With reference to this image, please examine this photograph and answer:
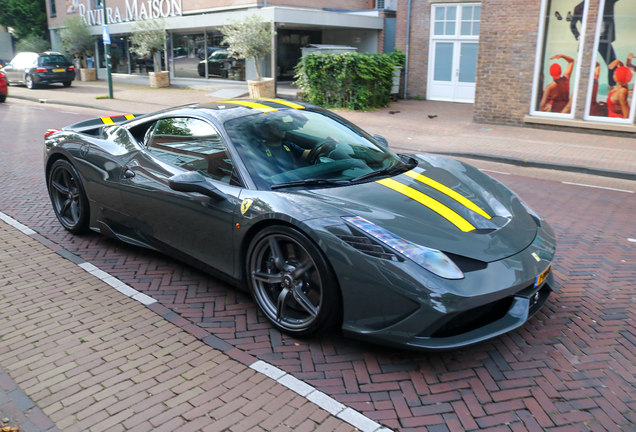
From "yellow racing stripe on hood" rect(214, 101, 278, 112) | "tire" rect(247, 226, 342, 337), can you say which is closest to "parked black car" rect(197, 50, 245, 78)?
"yellow racing stripe on hood" rect(214, 101, 278, 112)

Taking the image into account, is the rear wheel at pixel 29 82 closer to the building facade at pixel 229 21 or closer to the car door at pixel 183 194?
the building facade at pixel 229 21

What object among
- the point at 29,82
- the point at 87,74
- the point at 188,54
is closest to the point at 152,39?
the point at 188,54

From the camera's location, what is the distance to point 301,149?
406 centimetres

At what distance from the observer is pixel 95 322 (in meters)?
3.79

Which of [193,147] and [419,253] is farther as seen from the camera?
[193,147]

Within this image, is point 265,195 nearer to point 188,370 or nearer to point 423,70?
point 188,370

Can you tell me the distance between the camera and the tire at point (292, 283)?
3205 millimetres

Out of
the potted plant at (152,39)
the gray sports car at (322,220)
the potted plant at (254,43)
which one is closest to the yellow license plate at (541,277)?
the gray sports car at (322,220)

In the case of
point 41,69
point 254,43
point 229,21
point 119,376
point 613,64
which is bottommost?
point 119,376

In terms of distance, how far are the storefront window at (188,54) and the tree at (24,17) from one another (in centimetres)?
1734

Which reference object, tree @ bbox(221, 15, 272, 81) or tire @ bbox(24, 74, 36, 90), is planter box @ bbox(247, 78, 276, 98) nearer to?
tree @ bbox(221, 15, 272, 81)

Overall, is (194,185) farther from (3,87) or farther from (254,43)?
(3,87)

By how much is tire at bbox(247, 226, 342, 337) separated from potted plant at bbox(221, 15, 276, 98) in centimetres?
1808

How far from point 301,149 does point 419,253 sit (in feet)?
4.75
